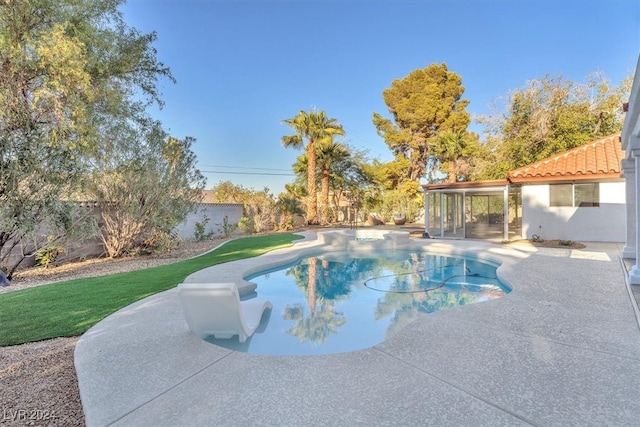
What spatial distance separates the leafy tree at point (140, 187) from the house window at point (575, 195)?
15.6 meters

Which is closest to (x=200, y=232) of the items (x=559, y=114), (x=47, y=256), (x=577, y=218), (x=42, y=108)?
(x=47, y=256)

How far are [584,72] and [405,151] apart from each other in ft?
48.0

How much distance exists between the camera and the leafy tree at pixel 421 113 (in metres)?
30.4

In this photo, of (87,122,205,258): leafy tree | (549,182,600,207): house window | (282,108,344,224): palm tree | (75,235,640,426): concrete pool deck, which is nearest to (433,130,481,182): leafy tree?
(282,108,344,224): palm tree

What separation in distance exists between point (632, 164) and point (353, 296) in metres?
8.13

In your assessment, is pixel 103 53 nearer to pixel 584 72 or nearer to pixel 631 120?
pixel 631 120

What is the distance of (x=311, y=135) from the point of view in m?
24.5

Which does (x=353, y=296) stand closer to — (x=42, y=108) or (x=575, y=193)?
(x=42, y=108)

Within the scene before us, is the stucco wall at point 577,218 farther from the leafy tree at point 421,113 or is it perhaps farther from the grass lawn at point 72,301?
the leafy tree at point 421,113

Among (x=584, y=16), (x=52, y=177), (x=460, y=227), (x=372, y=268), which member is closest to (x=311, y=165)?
(x=460, y=227)

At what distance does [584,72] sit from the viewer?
20922 millimetres

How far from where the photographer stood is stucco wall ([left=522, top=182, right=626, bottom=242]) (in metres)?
14.1

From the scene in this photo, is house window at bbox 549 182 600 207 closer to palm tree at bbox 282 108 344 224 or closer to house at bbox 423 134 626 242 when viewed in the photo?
house at bbox 423 134 626 242

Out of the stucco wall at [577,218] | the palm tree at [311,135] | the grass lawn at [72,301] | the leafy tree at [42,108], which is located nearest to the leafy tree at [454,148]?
the palm tree at [311,135]
